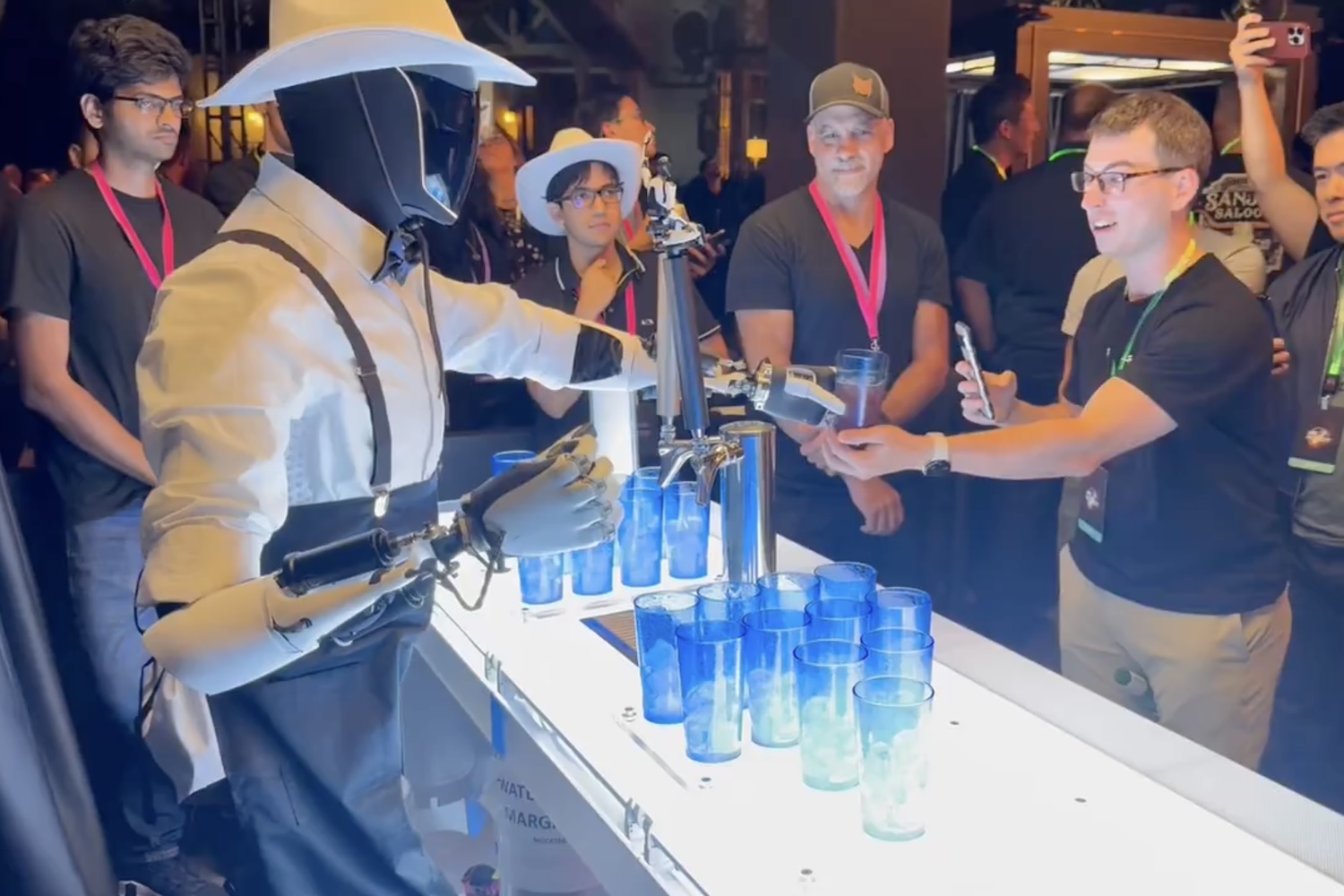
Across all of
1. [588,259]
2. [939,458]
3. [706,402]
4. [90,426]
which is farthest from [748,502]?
[90,426]

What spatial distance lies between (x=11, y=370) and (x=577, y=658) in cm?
223

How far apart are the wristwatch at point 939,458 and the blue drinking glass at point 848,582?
18.4 inches

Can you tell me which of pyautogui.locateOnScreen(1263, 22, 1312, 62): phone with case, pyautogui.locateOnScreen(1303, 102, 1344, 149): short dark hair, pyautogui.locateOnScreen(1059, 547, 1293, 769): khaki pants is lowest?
pyautogui.locateOnScreen(1059, 547, 1293, 769): khaki pants

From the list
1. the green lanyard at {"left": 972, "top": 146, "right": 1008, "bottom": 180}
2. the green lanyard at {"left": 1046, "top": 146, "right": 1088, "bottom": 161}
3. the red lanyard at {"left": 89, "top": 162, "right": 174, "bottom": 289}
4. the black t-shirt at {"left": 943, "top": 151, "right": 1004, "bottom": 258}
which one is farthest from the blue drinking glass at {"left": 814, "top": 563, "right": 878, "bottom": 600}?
the green lanyard at {"left": 972, "top": 146, "right": 1008, "bottom": 180}

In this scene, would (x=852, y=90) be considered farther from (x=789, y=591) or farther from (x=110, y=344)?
(x=110, y=344)

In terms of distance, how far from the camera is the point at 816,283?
7.59 ft

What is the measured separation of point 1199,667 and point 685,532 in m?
0.81

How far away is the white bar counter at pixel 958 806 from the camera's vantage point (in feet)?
2.85

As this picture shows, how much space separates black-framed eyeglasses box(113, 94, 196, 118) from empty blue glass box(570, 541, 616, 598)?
1.43 m

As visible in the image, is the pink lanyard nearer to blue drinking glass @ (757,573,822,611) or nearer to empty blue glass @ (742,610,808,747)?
blue drinking glass @ (757,573,822,611)

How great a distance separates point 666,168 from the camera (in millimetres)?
1191

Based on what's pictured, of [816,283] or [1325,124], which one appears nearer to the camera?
[1325,124]

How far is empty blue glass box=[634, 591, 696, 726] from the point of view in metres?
1.08

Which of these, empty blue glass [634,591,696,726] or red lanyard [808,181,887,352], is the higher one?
red lanyard [808,181,887,352]
